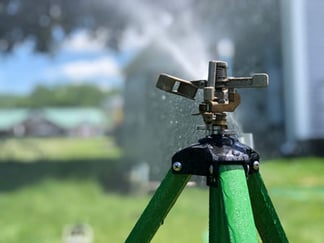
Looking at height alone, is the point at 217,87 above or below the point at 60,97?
above

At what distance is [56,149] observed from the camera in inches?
357

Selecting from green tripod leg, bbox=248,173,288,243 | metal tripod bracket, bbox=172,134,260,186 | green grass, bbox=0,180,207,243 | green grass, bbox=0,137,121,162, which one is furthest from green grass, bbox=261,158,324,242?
green grass, bbox=0,137,121,162

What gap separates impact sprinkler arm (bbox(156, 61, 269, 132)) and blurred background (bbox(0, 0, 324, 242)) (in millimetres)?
2448

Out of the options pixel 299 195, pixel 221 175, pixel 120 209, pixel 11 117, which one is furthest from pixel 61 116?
pixel 221 175

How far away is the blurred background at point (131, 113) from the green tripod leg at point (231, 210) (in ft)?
8.08

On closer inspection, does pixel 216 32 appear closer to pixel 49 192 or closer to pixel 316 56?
pixel 49 192

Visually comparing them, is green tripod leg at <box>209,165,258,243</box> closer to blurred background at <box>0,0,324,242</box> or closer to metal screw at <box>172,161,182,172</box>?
metal screw at <box>172,161,182,172</box>

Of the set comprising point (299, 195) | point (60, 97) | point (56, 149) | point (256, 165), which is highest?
point (256, 165)

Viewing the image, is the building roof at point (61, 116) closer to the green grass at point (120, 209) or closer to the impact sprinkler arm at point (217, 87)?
the green grass at point (120, 209)

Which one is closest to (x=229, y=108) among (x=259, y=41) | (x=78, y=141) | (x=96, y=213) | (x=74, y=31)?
(x=96, y=213)

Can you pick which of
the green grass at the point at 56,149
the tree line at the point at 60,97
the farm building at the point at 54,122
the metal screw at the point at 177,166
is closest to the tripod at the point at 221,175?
the metal screw at the point at 177,166

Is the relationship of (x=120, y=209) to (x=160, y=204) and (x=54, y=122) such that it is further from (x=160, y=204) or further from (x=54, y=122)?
(x=54, y=122)

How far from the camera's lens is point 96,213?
15.7 ft

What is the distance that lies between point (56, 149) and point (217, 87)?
26.9 ft
